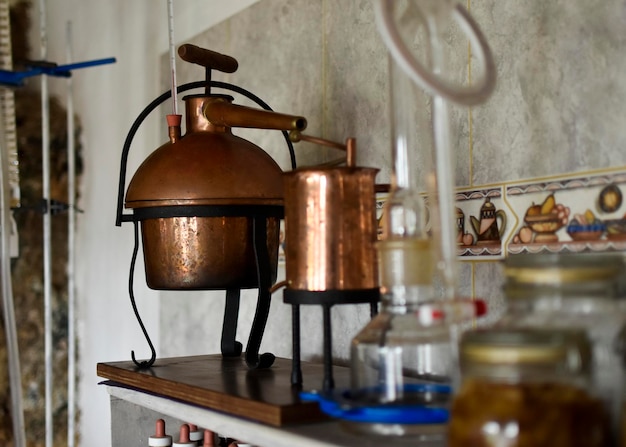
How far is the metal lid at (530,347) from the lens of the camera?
2.27 ft

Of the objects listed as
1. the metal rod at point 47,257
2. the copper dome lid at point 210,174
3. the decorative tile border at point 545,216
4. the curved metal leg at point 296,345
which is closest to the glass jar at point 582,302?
the decorative tile border at point 545,216

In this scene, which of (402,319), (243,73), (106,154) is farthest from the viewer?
(106,154)

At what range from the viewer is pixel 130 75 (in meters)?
2.42

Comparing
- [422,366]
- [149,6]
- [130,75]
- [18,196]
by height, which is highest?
[149,6]

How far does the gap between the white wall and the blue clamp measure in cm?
14

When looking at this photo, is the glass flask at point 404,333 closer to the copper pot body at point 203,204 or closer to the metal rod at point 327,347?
the metal rod at point 327,347

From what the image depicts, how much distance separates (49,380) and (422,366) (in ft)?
5.58

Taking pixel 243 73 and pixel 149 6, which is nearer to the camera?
pixel 243 73

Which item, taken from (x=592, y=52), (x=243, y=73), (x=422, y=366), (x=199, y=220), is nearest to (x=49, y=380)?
(x=243, y=73)

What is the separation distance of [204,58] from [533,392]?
1.00 meters

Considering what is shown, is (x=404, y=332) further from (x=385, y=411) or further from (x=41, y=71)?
(x=41, y=71)

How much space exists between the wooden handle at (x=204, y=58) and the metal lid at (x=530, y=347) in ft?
2.96

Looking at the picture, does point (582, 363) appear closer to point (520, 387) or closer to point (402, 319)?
point (520, 387)

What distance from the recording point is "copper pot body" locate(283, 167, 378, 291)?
3.44 ft
